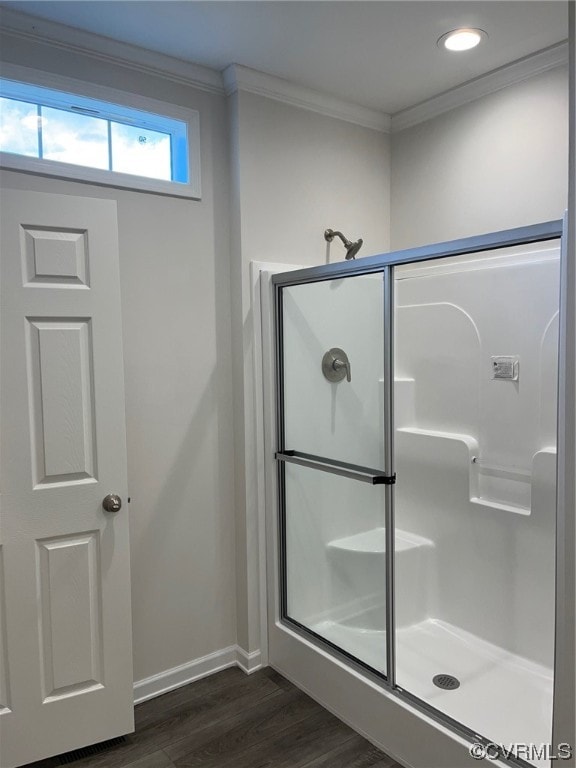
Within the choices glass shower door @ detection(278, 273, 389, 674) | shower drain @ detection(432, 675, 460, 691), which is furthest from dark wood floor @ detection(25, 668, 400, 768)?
shower drain @ detection(432, 675, 460, 691)

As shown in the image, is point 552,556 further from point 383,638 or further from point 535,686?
point 383,638

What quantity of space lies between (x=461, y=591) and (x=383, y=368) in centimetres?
135

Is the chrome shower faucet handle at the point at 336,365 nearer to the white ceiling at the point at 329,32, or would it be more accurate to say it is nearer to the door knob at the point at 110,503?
the door knob at the point at 110,503

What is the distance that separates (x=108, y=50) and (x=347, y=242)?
4.32ft

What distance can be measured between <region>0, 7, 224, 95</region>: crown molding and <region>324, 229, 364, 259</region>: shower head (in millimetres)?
822

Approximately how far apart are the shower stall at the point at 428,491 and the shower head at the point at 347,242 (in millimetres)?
289

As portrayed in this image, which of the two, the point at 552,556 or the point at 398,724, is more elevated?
the point at 552,556

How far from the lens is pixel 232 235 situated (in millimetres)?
2709

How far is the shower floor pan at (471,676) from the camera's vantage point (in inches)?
86.8

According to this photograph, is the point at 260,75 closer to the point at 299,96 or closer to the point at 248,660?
the point at 299,96

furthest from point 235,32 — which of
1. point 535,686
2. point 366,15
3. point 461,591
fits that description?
point 535,686

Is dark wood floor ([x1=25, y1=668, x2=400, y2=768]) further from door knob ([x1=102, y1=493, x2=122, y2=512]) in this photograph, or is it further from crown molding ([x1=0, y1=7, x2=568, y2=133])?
crown molding ([x1=0, y1=7, x2=568, y2=133])

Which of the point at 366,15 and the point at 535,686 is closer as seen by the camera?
the point at 366,15

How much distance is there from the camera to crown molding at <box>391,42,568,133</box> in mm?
2426
